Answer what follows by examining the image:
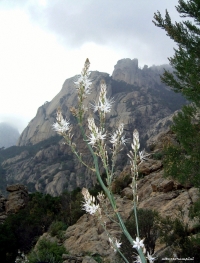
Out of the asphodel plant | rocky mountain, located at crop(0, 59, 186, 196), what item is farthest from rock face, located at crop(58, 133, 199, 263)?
rocky mountain, located at crop(0, 59, 186, 196)

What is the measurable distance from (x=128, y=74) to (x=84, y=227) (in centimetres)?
13190

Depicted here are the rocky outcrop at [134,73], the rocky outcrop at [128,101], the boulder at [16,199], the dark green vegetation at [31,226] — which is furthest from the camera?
the rocky outcrop at [134,73]

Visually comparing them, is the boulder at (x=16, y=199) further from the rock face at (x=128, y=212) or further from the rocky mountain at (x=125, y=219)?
the rock face at (x=128, y=212)

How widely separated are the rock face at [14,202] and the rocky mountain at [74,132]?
2326 cm

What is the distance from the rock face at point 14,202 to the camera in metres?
31.2

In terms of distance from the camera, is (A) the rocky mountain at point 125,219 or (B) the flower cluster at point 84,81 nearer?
(B) the flower cluster at point 84,81

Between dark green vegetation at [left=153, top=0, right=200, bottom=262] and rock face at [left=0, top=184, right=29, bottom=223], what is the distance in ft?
86.0

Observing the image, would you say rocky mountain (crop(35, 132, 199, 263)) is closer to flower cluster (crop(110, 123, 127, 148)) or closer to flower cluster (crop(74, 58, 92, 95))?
flower cluster (crop(110, 123, 127, 148))

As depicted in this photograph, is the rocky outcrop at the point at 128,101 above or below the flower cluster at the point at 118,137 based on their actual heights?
above

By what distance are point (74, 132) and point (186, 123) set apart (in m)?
75.9

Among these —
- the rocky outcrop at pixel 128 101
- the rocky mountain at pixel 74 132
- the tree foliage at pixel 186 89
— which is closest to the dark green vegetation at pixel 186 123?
the tree foliage at pixel 186 89

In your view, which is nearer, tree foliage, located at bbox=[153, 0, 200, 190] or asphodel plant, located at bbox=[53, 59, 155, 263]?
asphodel plant, located at bbox=[53, 59, 155, 263]

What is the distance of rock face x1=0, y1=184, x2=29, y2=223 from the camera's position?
3119cm

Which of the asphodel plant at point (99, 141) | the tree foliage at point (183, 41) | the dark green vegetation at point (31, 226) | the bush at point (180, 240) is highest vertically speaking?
the tree foliage at point (183, 41)
